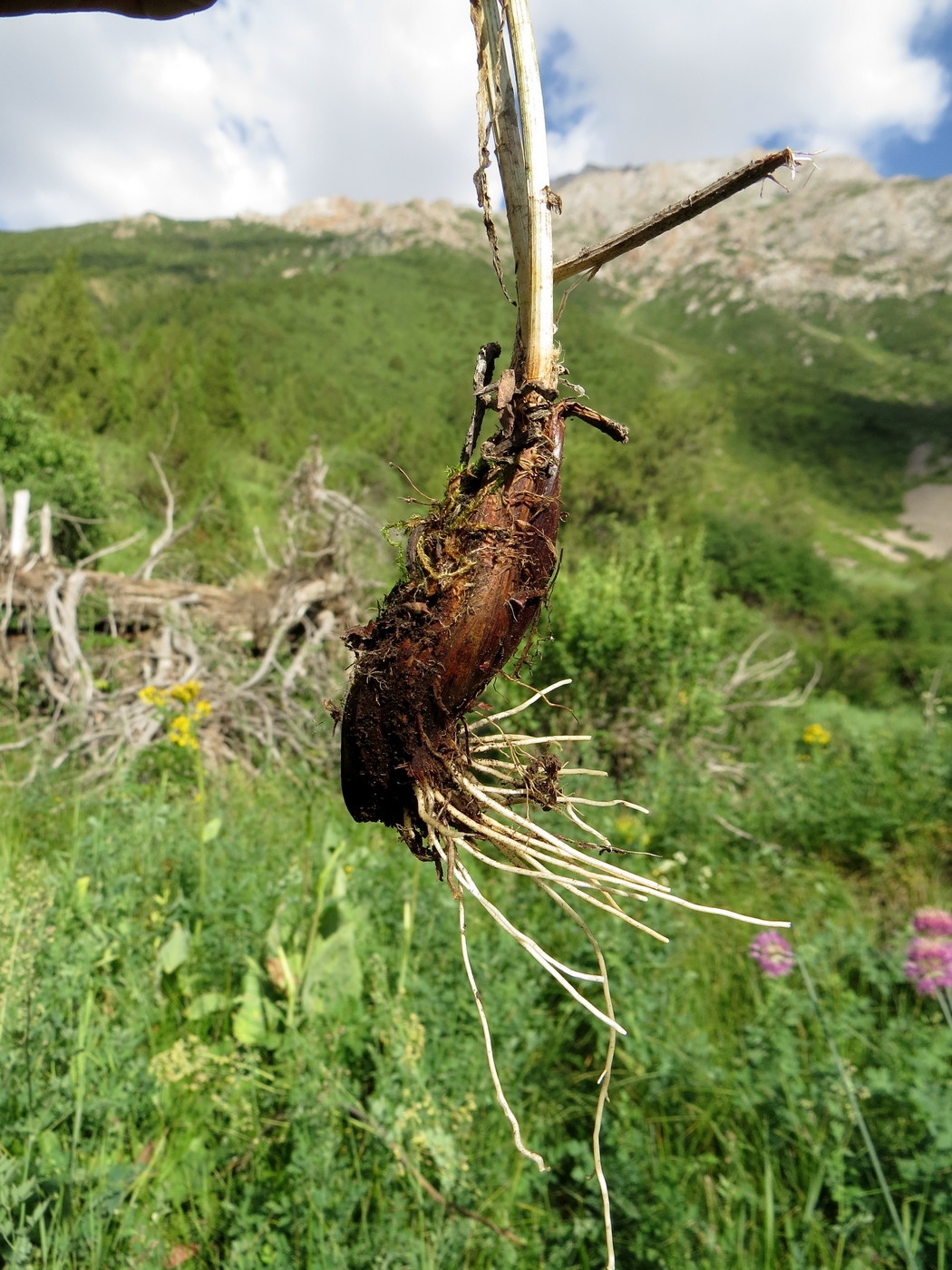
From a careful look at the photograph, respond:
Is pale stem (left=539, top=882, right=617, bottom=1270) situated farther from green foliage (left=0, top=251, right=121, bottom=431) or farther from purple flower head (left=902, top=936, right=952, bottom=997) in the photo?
green foliage (left=0, top=251, right=121, bottom=431)

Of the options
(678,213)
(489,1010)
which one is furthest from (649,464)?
(678,213)

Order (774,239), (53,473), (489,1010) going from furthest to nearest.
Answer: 1. (774,239)
2. (53,473)
3. (489,1010)

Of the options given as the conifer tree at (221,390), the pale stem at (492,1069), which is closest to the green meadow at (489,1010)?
the pale stem at (492,1069)

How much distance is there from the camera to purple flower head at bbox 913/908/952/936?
109 inches

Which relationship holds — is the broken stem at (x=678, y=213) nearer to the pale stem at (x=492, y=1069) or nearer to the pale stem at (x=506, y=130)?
the pale stem at (x=506, y=130)

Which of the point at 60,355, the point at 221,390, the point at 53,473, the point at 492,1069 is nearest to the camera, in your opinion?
the point at 492,1069

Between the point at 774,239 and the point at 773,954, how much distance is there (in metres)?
183

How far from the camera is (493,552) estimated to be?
3.24 feet

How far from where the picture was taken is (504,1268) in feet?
6.34

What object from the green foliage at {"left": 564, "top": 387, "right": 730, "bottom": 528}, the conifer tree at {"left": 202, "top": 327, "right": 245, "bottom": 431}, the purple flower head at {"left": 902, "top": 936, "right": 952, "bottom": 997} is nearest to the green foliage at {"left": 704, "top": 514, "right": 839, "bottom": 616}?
the green foliage at {"left": 564, "top": 387, "right": 730, "bottom": 528}

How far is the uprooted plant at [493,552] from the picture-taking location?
3.14ft

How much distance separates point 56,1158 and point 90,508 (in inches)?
445

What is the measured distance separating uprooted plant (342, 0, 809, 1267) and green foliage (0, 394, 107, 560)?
10.9m

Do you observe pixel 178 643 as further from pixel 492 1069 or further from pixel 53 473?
pixel 53 473
